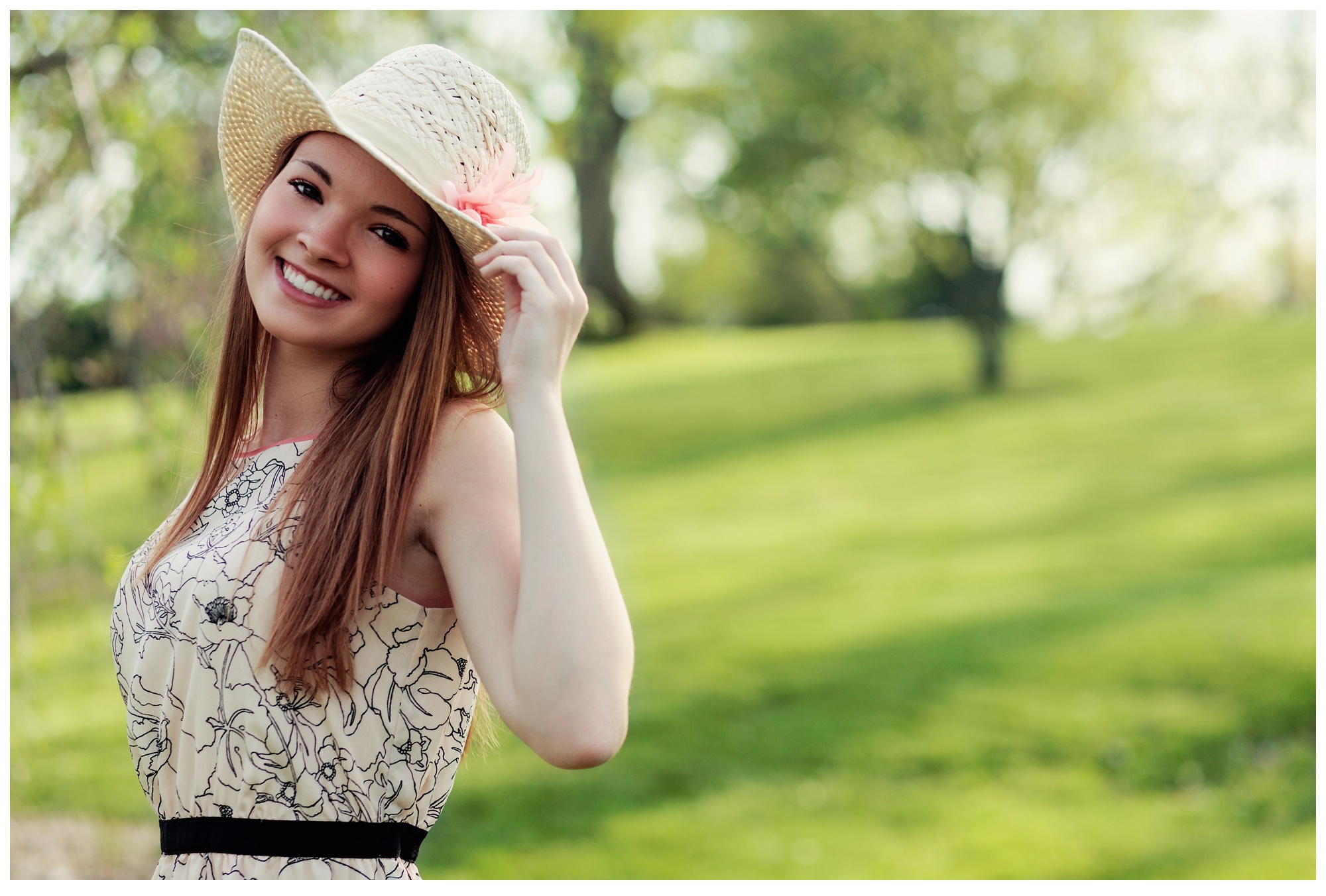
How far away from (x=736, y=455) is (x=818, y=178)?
4.68 m

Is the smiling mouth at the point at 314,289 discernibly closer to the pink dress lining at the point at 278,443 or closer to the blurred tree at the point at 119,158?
the pink dress lining at the point at 278,443

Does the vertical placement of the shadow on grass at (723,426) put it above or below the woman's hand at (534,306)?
above

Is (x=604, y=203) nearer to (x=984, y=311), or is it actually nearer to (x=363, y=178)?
(x=984, y=311)

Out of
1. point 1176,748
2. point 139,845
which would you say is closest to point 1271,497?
point 1176,748

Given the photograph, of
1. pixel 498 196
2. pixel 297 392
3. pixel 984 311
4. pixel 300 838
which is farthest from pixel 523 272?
pixel 984 311

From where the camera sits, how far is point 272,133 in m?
1.70

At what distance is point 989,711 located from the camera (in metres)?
7.29

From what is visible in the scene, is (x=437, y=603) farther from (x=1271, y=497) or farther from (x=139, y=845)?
(x=1271, y=497)

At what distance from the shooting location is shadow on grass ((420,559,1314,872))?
6023 millimetres

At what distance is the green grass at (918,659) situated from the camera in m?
5.70

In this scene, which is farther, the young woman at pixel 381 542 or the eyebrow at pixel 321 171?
the eyebrow at pixel 321 171

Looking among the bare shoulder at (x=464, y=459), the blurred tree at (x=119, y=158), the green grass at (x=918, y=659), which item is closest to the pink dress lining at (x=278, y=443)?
the bare shoulder at (x=464, y=459)

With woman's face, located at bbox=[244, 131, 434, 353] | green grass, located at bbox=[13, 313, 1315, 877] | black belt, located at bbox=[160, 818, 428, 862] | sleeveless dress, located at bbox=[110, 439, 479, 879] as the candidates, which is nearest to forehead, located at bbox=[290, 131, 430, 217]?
woman's face, located at bbox=[244, 131, 434, 353]


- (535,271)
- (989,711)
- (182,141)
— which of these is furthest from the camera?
(989,711)
